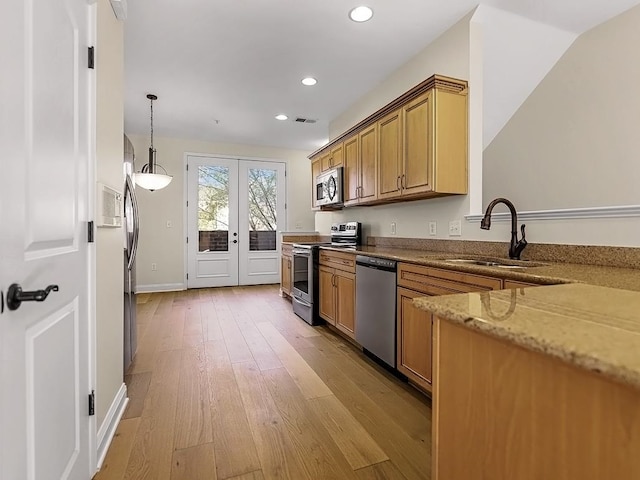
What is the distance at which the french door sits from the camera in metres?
6.02

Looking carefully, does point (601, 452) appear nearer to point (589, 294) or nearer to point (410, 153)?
point (589, 294)

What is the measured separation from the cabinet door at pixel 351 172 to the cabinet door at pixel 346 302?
97 centimetres

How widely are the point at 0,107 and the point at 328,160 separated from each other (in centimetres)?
375

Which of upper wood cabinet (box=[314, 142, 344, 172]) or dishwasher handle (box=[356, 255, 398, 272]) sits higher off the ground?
upper wood cabinet (box=[314, 142, 344, 172])

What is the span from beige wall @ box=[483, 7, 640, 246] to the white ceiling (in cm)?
26

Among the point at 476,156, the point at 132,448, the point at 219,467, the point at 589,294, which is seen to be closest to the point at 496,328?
the point at 589,294

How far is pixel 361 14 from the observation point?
2.56 metres

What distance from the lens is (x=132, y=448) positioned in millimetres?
1665

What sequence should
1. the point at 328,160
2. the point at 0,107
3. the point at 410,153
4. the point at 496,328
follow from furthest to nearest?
the point at 328,160 < the point at 410,153 < the point at 0,107 < the point at 496,328

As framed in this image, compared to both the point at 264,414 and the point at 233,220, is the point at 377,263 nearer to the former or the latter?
the point at 264,414

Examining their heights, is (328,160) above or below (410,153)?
above

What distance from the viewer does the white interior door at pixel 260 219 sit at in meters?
6.30

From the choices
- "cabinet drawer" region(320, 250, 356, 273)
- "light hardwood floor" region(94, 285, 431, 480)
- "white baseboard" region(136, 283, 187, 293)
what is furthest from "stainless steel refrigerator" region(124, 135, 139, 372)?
"white baseboard" region(136, 283, 187, 293)

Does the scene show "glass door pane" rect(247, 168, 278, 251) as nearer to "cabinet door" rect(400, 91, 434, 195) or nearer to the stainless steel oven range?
the stainless steel oven range
